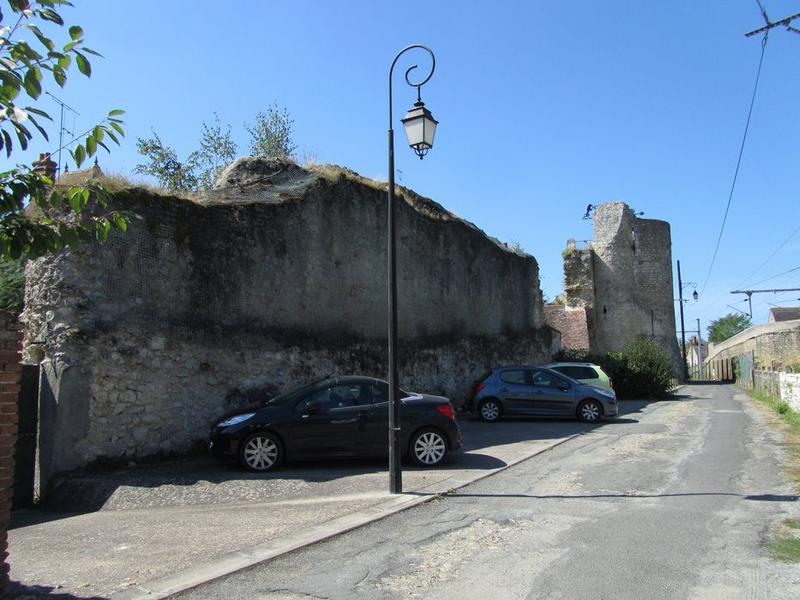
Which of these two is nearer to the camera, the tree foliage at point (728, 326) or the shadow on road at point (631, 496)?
the shadow on road at point (631, 496)

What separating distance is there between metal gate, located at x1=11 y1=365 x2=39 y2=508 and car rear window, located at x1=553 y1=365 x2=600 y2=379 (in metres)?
14.2

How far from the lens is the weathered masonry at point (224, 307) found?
9148 mm

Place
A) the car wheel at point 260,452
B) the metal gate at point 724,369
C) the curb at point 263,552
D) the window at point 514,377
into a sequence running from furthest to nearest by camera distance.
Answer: the metal gate at point 724,369 < the window at point 514,377 < the car wheel at point 260,452 < the curb at point 263,552

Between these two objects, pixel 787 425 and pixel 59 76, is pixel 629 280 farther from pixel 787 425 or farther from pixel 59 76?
pixel 59 76

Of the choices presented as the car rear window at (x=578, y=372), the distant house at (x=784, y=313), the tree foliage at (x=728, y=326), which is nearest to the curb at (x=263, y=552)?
the car rear window at (x=578, y=372)

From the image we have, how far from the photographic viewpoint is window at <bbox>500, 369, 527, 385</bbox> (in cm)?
1631

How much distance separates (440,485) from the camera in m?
8.34

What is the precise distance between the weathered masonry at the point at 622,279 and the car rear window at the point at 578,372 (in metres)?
21.2

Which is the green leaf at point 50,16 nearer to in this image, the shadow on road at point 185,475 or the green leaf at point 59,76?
the green leaf at point 59,76

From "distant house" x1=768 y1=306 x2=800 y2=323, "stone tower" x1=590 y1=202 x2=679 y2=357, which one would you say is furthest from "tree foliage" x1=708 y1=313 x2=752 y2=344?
"stone tower" x1=590 y1=202 x2=679 y2=357

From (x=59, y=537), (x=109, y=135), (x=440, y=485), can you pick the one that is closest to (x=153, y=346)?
(x=59, y=537)

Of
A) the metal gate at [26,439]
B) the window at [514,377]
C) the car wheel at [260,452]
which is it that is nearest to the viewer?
the metal gate at [26,439]

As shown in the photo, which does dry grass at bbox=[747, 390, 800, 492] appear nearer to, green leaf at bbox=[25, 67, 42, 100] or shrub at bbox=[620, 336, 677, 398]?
shrub at bbox=[620, 336, 677, 398]

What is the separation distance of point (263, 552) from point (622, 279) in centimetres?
3921
